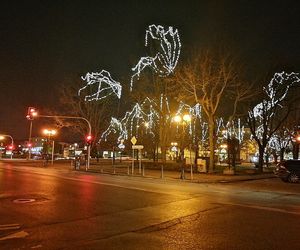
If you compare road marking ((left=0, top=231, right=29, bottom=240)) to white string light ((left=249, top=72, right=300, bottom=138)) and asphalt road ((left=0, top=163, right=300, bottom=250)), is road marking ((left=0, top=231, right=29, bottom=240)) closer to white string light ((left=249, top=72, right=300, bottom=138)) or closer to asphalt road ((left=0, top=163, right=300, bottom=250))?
asphalt road ((left=0, top=163, right=300, bottom=250))

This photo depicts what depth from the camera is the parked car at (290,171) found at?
98.2 feet

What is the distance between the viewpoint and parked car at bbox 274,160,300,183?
2992 cm

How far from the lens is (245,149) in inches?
3324

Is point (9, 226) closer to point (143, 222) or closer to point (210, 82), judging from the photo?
point (143, 222)

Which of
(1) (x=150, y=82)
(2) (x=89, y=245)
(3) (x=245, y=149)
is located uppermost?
(1) (x=150, y=82)

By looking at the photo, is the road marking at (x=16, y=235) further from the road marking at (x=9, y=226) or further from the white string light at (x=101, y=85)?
the white string light at (x=101, y=85)

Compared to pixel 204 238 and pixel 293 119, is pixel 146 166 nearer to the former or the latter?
pixel 293 119

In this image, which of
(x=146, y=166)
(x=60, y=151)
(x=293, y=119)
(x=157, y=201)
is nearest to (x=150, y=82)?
(x=146, y=166)

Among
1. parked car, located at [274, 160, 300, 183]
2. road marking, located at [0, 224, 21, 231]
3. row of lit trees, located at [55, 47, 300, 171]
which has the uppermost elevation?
row of lit trees, located at [55, 47, 300, 171]

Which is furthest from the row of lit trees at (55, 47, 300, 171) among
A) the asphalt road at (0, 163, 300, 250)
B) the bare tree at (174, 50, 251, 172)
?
the asphalt road at (0, 163, 300, 250)

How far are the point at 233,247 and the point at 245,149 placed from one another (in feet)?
257

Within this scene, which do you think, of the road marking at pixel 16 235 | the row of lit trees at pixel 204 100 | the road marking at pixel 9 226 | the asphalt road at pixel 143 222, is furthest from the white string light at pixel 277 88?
the road marking at pixel 16 235

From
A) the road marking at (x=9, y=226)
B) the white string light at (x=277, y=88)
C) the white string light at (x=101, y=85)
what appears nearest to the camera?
the road marking at (x=9, y=226)

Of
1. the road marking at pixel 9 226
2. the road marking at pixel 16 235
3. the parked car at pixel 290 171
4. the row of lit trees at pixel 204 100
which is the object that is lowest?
Result: the road marking at pixel 16 235
